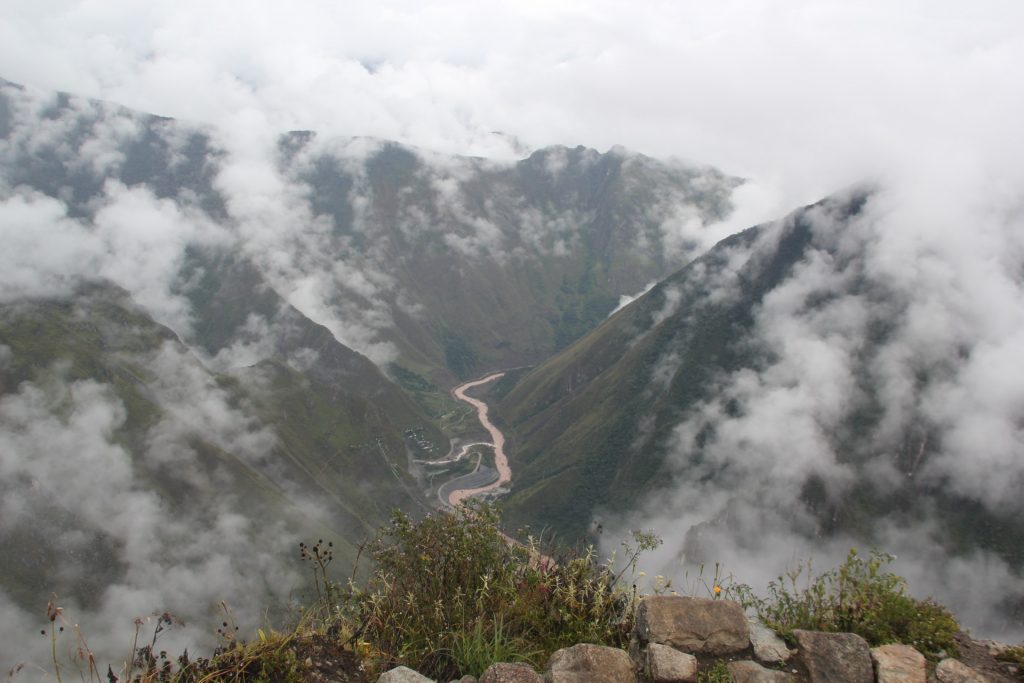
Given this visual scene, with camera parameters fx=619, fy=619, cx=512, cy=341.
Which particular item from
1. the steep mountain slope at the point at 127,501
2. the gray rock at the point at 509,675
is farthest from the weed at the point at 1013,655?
the steep mountain slope at the point at 127,501

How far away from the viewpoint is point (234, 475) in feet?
519

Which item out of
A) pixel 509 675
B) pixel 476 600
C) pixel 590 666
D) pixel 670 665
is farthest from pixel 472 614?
pixel 670 665

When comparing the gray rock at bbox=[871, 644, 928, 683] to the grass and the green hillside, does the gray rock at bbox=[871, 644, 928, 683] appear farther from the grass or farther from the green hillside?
the green hillside

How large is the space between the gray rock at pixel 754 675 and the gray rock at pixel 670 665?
1.90 feet

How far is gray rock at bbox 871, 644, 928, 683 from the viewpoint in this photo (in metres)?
8.52

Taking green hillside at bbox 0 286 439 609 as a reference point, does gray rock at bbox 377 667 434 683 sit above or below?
above

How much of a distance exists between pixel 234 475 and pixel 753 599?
167 metres

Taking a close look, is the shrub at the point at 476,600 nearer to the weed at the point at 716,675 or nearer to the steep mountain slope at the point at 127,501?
the weed at the point at 716,675

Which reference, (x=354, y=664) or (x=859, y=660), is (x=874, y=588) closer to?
(x=859, y=660)

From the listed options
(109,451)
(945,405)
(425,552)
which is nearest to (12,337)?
(109,451)

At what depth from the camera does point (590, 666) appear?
8.41m

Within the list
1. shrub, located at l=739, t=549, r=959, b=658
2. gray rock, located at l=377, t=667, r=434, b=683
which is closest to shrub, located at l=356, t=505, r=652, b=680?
gray rock, located at l=377, t=667, r=434, b=683

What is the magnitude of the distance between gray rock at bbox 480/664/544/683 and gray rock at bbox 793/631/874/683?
4067 millimetres

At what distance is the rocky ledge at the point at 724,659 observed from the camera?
838 cm
